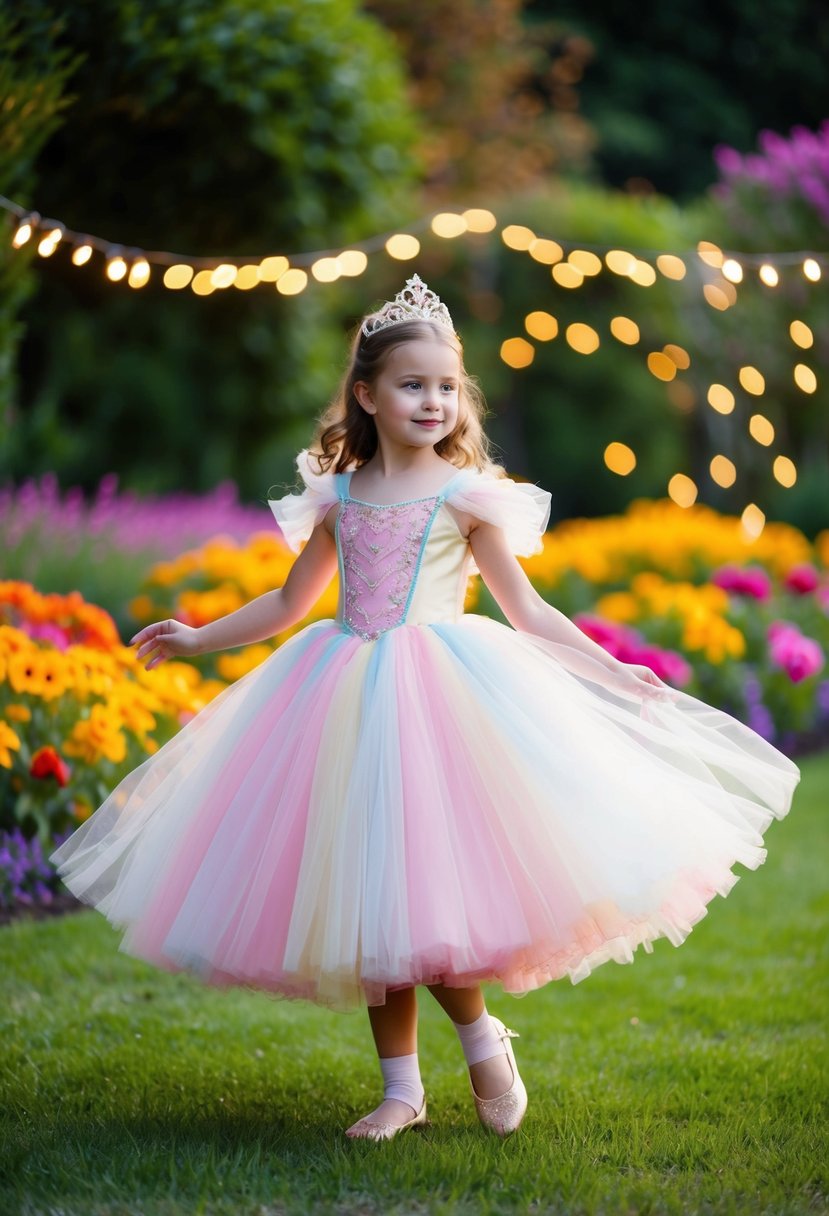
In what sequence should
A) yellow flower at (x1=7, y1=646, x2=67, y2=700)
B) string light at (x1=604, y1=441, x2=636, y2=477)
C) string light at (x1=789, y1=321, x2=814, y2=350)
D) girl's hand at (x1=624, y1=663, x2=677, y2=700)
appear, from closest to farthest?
girl's hand at (x1=624, y1=663, x2=677, y2=700), yellow flower at (x1=7, y1=646, x2=67, y2=700), string light at (x1=789, y1=321, x2=814, y2=350), string light at (x1=604, y1=441, x2=636, y2=477)

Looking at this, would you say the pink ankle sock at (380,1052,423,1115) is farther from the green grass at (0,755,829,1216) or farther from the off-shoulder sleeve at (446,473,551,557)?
the off-shoulder sleeve at (446,473,551,557)

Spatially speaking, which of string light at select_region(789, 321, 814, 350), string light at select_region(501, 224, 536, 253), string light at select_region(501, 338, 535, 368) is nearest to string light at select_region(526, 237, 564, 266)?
string light at select_region(501, 224, 536, 253)

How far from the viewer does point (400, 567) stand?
265 cm

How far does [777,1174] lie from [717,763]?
692 mm

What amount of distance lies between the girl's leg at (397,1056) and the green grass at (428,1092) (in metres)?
0.07

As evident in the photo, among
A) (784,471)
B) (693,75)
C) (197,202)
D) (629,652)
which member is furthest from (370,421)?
(693,75)

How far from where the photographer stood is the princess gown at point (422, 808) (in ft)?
7.48

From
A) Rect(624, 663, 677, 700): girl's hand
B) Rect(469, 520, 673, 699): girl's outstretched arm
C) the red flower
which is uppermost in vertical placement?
Rect(469, 520, 673, 699): girl's outstretched arm

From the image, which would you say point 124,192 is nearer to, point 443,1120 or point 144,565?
point 144,565

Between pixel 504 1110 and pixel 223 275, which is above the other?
pixel 223 275

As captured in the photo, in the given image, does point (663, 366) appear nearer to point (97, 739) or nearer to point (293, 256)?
point (293, 256)

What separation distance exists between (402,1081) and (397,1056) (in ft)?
0.15

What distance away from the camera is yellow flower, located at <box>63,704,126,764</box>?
3.75 meters

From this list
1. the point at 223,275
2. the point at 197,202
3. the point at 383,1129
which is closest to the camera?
the point at 383,1129
